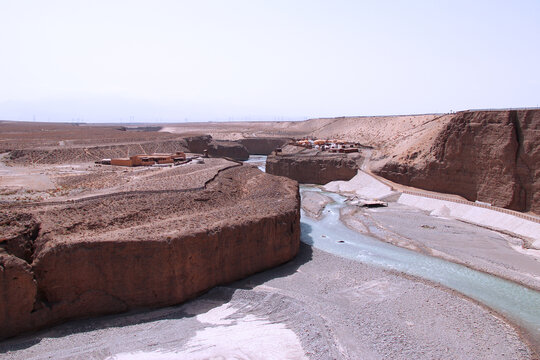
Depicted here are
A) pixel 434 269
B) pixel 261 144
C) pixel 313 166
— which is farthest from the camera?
pixel 261 144

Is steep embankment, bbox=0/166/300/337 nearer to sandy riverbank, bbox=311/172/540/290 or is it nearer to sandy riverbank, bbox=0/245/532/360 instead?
sandy riverbank, bbox=0/245/532/360

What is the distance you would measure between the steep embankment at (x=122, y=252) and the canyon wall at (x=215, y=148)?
49.5m

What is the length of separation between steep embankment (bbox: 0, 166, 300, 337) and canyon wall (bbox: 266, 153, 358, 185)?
3061 centimetres

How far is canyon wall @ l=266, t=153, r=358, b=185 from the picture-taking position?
54.9 m

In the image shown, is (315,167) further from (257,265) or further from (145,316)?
(145,316)

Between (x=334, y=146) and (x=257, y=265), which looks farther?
(x=334, y=146)

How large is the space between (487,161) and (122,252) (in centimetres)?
3303

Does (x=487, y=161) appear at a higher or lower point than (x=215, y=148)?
higher

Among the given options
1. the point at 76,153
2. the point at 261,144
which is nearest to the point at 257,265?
the point at 76,153

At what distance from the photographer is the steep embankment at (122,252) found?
16.7 m

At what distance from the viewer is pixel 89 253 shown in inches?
690

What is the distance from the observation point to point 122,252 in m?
18.0

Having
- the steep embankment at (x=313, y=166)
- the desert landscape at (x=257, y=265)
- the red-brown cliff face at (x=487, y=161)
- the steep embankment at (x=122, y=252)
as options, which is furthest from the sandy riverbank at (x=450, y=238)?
the steep embankment at (x=313, y=166)

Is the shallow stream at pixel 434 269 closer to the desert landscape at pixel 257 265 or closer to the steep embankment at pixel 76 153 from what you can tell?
the desert landscape at pixel 257 265
